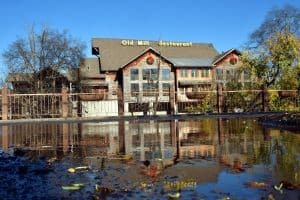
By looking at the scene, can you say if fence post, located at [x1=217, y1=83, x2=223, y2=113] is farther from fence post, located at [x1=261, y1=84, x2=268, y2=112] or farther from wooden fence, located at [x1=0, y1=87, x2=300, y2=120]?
fence post, located at [x1=261, y1=84, x2=268, y2=112]

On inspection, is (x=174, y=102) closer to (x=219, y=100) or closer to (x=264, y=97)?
(x=219, y=100)

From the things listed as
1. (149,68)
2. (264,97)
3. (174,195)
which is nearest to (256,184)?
(174,195)

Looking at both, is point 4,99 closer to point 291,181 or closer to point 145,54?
point 291,181

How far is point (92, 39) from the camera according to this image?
6669 cm

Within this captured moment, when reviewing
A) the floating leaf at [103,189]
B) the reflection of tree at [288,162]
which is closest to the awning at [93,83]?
the reflection of tree at [288,162]

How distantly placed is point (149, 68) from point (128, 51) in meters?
8.02

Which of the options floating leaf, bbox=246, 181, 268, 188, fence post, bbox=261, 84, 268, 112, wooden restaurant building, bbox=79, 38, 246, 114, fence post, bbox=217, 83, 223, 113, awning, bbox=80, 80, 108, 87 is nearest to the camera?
floating leaf, bbox=246, 181, 268, 188

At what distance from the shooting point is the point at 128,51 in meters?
64.8

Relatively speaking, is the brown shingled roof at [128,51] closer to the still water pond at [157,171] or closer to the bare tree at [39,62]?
the bare tree at [39,62]

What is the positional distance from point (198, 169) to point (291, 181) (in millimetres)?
1361

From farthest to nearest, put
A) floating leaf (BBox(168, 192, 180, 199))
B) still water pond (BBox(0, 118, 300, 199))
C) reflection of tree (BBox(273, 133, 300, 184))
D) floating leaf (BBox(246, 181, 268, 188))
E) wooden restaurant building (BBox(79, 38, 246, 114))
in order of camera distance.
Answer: wooden restaurant building (BBox(79, 38, 246, 114)), reflection of tree (BBox(273, 133, 300, 184)), floating leaf (BBox(246, 181, 268, 188)), still water pond (BBox(0, 118, 300, 199)), floating leaf (BBox(168, 192, 180, 199))

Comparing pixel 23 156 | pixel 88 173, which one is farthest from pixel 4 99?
pixel 88 173

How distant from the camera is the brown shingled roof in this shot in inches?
2414

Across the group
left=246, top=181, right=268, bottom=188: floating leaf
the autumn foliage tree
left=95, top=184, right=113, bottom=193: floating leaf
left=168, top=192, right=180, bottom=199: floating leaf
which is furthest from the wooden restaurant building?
left=168, top=192, right=180, bottom=199: floating leaf
